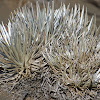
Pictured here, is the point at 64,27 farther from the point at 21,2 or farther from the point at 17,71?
the point at 21,2

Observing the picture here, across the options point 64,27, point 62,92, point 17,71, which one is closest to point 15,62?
point 17,71

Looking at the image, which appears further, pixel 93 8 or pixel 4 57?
pixel 93 8

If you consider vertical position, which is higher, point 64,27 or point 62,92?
point 64,27

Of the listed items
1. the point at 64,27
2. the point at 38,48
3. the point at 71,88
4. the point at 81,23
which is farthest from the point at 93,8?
the point at 71,88

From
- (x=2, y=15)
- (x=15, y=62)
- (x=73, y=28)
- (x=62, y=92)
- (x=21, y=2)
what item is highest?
(x=21, y=2)

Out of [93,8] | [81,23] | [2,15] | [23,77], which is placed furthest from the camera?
[2,15]

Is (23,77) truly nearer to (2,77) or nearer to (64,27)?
(2,77)

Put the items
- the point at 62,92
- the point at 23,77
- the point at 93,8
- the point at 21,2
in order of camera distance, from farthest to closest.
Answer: the point at 21,2 → the point at 93,8 → the point at 23,77 → the point at 62,92

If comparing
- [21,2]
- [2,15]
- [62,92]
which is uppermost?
[21,2]

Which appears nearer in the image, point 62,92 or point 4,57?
point 62,92
